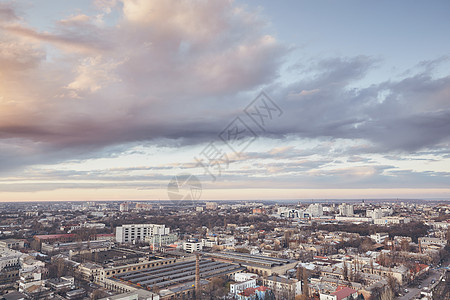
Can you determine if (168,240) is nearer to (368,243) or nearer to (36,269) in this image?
(36,269)

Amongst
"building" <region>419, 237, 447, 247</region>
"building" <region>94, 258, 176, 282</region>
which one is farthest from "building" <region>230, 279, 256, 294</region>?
"building" <region>419, 237, 447, 247</region>

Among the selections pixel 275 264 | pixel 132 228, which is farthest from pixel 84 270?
pixel 132 228

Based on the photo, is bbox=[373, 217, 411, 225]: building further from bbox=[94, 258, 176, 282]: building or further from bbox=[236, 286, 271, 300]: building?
bbox=[236, 286, 271, 300]: building

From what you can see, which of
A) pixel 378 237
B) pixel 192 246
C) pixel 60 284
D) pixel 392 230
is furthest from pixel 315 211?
pixel 60 284

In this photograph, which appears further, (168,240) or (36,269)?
(168,240)

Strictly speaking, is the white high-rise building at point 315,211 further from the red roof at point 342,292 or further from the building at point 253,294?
the building at point 253,294
